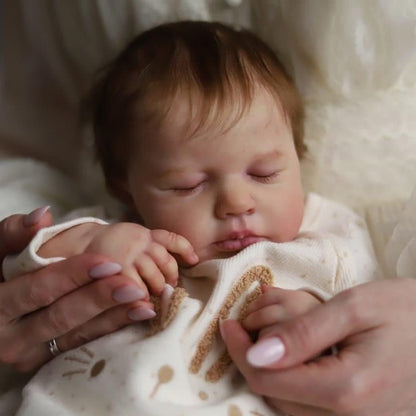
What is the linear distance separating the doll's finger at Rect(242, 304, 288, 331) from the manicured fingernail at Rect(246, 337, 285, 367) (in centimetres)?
7

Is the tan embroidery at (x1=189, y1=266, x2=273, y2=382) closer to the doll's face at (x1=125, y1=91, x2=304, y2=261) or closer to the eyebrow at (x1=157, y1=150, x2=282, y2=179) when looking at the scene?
the doll's face at (x1=125, y1=91, x2=304, y2=261)

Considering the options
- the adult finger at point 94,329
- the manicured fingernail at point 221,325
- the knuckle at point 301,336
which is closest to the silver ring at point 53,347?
the adult finger at point 94,329

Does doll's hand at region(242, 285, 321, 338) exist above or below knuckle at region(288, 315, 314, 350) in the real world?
below

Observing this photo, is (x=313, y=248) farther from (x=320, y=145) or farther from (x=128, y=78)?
(x=128, y=78)

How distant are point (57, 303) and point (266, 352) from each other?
287mm

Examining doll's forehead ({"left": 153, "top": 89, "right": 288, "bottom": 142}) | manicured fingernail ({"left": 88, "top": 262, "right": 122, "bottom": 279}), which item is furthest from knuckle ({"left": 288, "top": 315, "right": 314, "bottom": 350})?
doll's forehead ({"left": 153, "top": 89, "right": 288, "bottom": 142})

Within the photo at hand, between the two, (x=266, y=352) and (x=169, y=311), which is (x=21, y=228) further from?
(x=266, y=352)

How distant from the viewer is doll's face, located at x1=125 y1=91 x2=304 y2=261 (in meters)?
0.99

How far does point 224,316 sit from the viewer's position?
920 mm

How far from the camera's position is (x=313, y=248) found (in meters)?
1.03

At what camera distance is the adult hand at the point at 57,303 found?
86cm

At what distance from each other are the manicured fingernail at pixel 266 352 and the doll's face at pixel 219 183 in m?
0.26

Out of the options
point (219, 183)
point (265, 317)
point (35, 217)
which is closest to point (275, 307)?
point (265, 317)

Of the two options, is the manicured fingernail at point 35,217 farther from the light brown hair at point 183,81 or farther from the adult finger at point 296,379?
the adult finger at point 296,379
